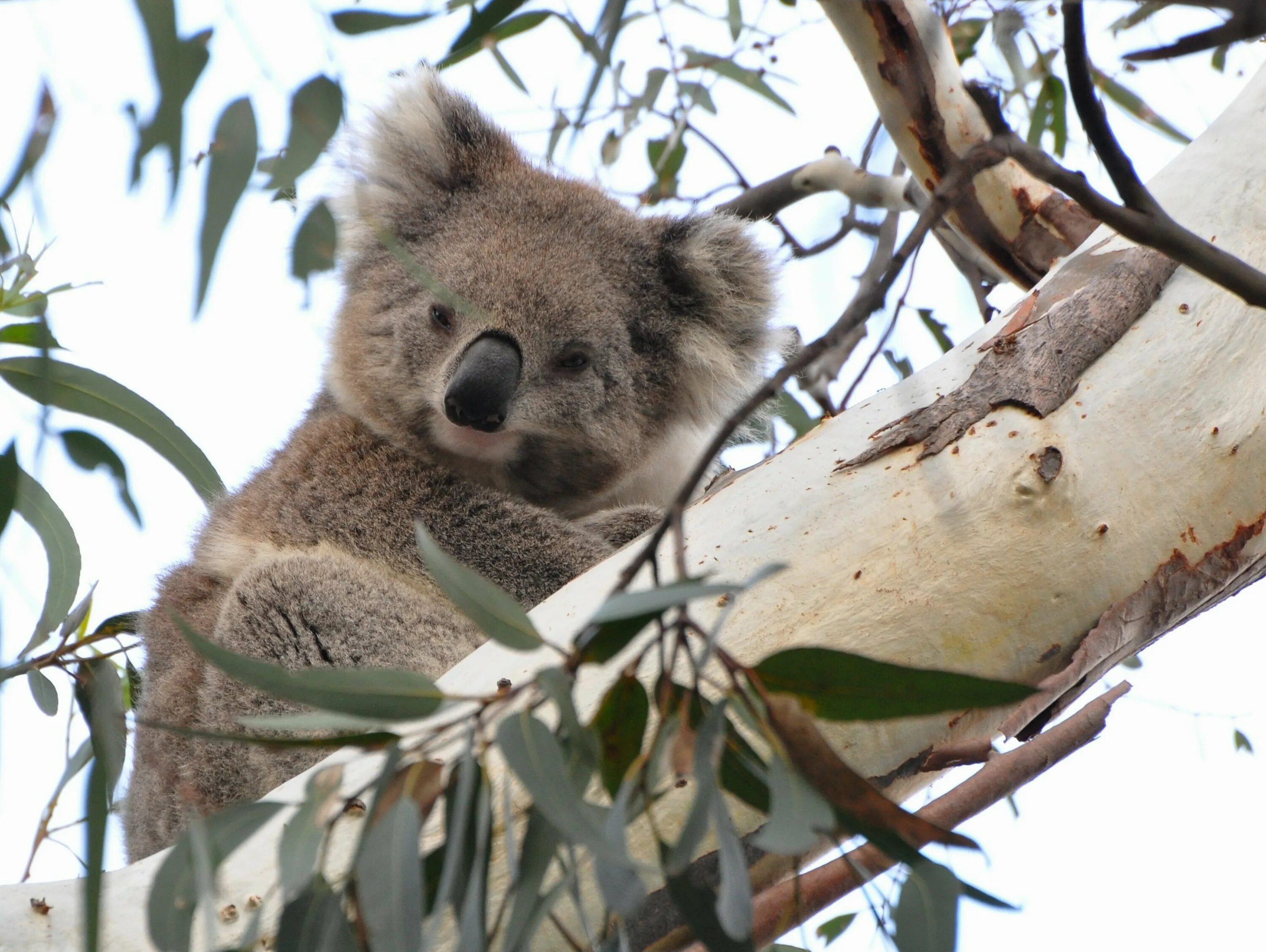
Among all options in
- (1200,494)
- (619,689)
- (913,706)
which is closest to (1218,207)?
(1200,494)

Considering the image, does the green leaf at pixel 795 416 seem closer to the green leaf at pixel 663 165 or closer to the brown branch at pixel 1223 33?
the green leaf at pixel 663 165

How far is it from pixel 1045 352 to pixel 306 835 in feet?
3.71

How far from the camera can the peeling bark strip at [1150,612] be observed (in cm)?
152

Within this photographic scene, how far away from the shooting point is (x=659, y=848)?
96cm

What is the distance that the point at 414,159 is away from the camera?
274 centimetres

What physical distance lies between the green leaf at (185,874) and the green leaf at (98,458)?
1063 mm

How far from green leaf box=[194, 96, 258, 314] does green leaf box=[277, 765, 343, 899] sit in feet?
1.33

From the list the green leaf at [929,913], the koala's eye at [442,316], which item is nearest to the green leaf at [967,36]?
the koala's eye at [442,316]

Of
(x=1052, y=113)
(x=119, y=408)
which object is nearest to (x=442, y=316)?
(x=119, y=408)

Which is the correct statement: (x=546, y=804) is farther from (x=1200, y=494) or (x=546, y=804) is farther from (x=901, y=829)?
(x=1200, y=494)

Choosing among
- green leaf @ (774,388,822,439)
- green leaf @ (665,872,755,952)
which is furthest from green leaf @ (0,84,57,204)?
green leaf @ (774,388,822,439)

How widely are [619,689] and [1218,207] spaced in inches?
48.6

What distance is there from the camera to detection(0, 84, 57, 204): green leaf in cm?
91

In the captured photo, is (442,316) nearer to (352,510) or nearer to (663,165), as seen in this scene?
(352,510)
